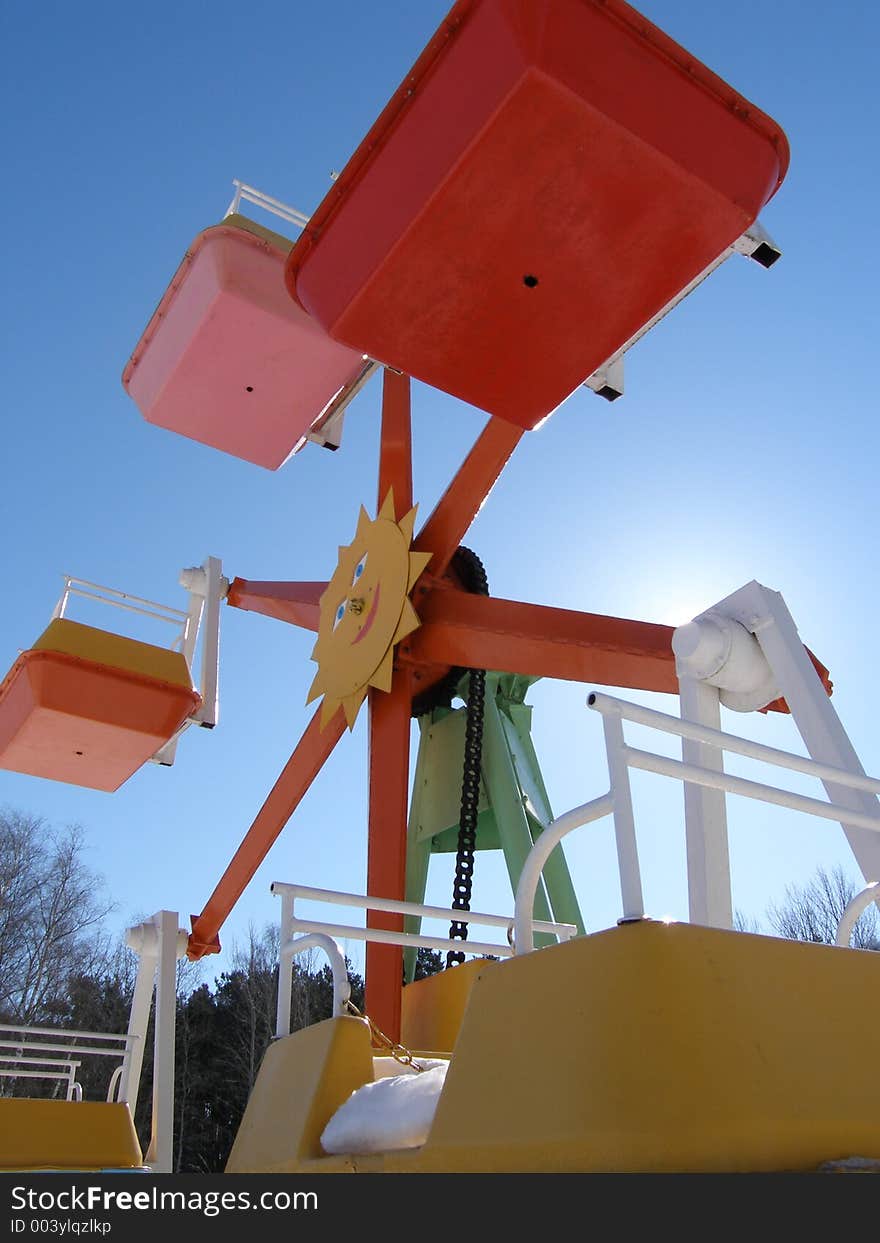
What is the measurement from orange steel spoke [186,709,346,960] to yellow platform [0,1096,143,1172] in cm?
321

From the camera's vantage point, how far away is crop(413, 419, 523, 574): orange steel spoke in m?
7.63

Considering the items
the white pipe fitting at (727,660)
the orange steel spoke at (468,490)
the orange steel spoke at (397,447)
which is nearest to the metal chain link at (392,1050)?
the white pipe fitting at (727,660)

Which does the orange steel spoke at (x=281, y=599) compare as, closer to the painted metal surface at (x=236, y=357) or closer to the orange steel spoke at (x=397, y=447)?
the orange steel spoke at (x=397, y=447)

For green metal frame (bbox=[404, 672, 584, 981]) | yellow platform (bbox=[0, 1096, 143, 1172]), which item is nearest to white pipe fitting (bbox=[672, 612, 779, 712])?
yellow platform (bbox=[0, 1096, 143, 1172])

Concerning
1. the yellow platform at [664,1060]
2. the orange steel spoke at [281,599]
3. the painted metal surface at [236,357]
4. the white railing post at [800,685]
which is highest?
the orange steel spoke at [281,599]

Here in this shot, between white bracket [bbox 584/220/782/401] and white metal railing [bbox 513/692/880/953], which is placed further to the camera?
white bracket [bbox 584/220/782/401]

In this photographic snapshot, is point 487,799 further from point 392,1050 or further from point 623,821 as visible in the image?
point 623,821

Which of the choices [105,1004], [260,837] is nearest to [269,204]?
[260,837]

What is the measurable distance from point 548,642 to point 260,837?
379 centimetres

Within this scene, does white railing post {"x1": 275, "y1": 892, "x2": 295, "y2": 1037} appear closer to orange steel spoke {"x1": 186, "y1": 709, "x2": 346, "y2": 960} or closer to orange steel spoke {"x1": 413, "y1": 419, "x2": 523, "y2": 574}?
orange steel spoke {"x1": 413, "y1": 419, "x2": 523, "y2": 574}

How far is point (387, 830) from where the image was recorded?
7.52 meters

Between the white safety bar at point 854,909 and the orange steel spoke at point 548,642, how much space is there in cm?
300

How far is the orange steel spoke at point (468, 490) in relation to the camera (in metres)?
7.63

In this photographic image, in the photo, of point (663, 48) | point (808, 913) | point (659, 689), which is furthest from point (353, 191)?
point (808, 913)
